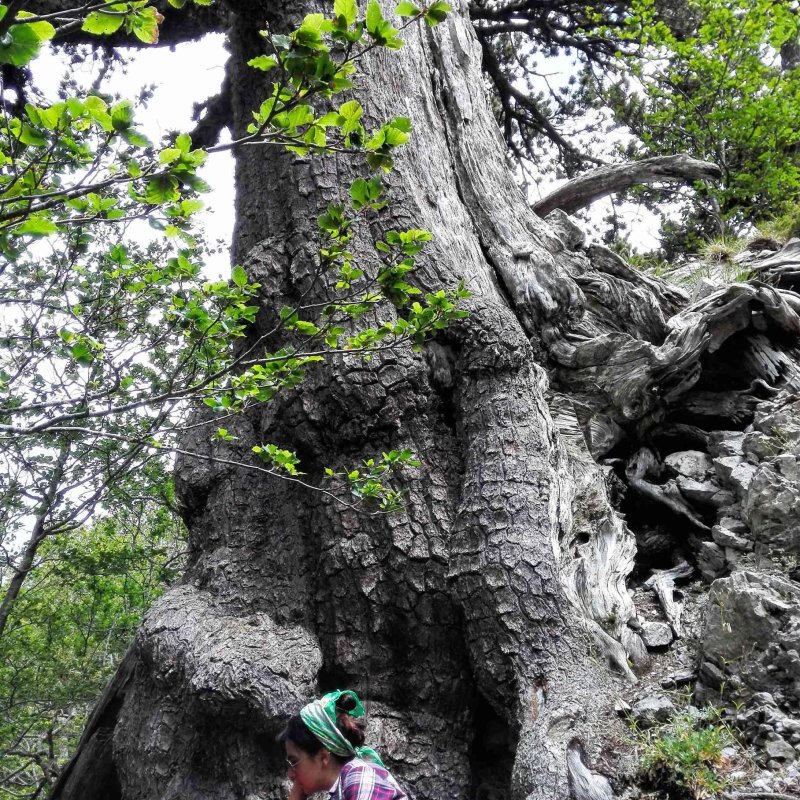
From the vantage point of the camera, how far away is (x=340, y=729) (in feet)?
9.24

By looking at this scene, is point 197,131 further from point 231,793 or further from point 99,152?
point 231,793

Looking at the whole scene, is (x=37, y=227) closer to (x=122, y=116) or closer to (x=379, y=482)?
(x=122, y=116)

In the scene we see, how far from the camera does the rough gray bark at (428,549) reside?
3318 millimetres

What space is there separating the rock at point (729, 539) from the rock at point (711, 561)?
5 centimetres

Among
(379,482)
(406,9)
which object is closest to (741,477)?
(379,482)

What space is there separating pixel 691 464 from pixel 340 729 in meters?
3.17

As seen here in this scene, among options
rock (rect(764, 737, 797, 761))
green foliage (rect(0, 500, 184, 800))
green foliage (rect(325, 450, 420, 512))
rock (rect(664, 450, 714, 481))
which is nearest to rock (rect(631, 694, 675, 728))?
rock (rect(764, 737, 797, 761))

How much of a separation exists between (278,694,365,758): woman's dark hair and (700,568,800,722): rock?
1565mm

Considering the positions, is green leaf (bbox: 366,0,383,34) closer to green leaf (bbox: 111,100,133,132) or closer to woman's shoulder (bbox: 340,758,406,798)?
green leaf (bbox: 111,100,133,132)

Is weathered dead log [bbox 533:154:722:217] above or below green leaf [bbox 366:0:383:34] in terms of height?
above

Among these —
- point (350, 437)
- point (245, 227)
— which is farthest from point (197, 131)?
point (350, 437)

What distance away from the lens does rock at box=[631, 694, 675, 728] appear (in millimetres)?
3013

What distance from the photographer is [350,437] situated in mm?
3957

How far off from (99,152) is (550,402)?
335cm
